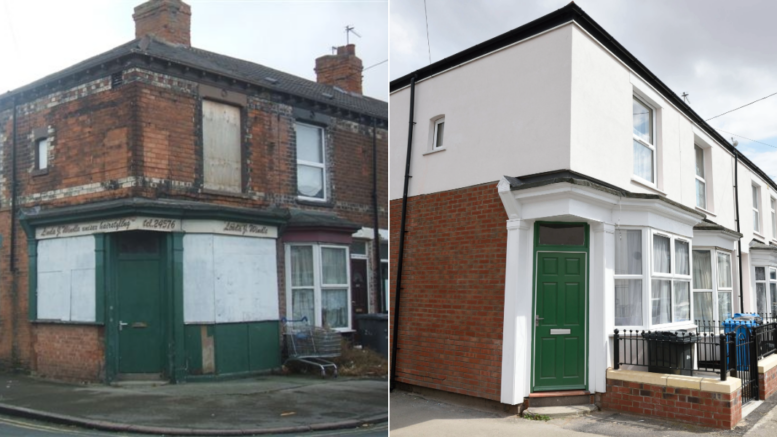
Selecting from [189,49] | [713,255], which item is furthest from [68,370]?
[713,255]

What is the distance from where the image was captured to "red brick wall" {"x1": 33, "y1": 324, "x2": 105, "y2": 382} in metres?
2.12

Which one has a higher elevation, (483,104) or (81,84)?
(483,104)

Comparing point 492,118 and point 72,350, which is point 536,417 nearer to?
point 492,118

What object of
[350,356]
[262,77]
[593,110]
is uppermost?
[593,110]

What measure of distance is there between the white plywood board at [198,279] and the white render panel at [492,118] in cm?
424

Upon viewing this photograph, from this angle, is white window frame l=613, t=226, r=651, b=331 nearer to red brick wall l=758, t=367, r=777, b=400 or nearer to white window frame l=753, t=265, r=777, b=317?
red brick wall l=758, t=367, r=777, b=400

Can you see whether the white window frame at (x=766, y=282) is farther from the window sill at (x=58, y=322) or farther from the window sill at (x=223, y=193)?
the window sill at (x=58, y=322)

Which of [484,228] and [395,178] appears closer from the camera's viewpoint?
[484,228]

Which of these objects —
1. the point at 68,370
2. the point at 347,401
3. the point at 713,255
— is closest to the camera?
the point at 68,370

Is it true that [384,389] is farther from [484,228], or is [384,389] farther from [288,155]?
[484,228]

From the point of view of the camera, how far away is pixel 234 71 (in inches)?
99.0

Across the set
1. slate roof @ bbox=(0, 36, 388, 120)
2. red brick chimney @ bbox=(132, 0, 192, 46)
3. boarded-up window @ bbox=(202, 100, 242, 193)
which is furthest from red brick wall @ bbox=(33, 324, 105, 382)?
red brick chimney @ bbox=(132, 0, 192, 46)

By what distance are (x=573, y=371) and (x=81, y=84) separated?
5.22m

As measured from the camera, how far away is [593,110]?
6.22 metres
